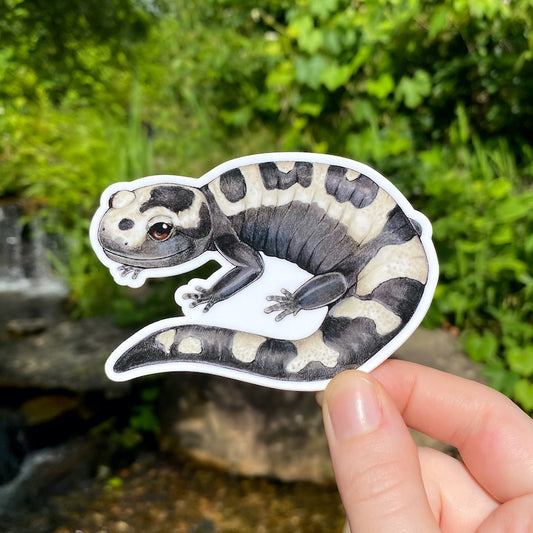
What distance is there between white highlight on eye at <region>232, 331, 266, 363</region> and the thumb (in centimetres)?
19

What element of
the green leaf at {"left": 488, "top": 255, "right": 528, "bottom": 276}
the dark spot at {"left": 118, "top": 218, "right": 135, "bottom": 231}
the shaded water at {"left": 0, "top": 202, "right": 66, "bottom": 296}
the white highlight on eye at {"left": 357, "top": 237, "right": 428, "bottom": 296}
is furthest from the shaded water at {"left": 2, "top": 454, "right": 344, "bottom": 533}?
the shaded water at {"left": 0, "top": 202, "right": 66, "bottom": 296}

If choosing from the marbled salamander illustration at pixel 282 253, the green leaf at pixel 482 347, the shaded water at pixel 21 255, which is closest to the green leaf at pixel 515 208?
the green leaf at pixel 482 347

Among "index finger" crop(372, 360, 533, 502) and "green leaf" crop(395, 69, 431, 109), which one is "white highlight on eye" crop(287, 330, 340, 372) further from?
"green leaf" crop(395, 69, 431, 109)

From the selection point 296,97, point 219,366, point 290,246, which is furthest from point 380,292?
point 296,97

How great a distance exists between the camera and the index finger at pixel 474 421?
1.12 metres

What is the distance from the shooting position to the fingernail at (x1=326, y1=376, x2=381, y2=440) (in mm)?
938

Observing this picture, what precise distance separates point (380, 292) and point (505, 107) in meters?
1.90

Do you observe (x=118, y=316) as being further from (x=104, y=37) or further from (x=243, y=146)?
(x=104, y=37)

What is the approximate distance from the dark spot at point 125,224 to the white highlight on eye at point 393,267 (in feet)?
1.75

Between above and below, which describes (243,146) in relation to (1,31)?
below

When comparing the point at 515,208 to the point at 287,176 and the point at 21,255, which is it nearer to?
the point at 287,176

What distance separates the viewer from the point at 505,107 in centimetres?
244

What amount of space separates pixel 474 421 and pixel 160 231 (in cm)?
90

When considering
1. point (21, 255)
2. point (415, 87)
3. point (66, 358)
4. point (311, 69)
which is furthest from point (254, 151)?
point (21, 255)
